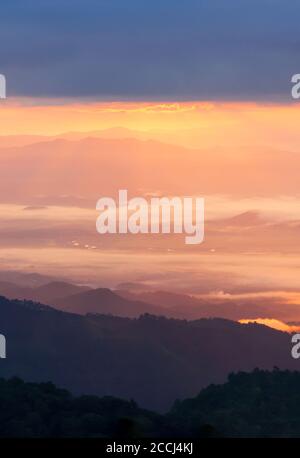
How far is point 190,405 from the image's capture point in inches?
4230

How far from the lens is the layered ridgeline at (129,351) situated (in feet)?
535

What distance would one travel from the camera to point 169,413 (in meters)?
95.8

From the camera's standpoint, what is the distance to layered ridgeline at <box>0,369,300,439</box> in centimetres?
7806

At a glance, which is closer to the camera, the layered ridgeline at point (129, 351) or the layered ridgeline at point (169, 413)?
the layered ridgeline at point (169, 413)

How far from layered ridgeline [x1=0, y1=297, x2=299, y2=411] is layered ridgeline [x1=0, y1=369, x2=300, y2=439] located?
41818 mm

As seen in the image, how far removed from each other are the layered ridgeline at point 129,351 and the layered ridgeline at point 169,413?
41818 mm

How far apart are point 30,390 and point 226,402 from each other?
23564 millimetres

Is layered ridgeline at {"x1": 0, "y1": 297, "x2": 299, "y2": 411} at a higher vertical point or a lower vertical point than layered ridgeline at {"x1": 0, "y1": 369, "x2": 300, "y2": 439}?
higher

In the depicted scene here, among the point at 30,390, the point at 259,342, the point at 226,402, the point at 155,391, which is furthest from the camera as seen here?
the point at 259,342

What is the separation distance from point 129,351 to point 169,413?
84960mm

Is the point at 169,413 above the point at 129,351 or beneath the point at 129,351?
beneath

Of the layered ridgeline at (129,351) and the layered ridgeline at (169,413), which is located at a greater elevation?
the layered ridgeline at (129,351)
